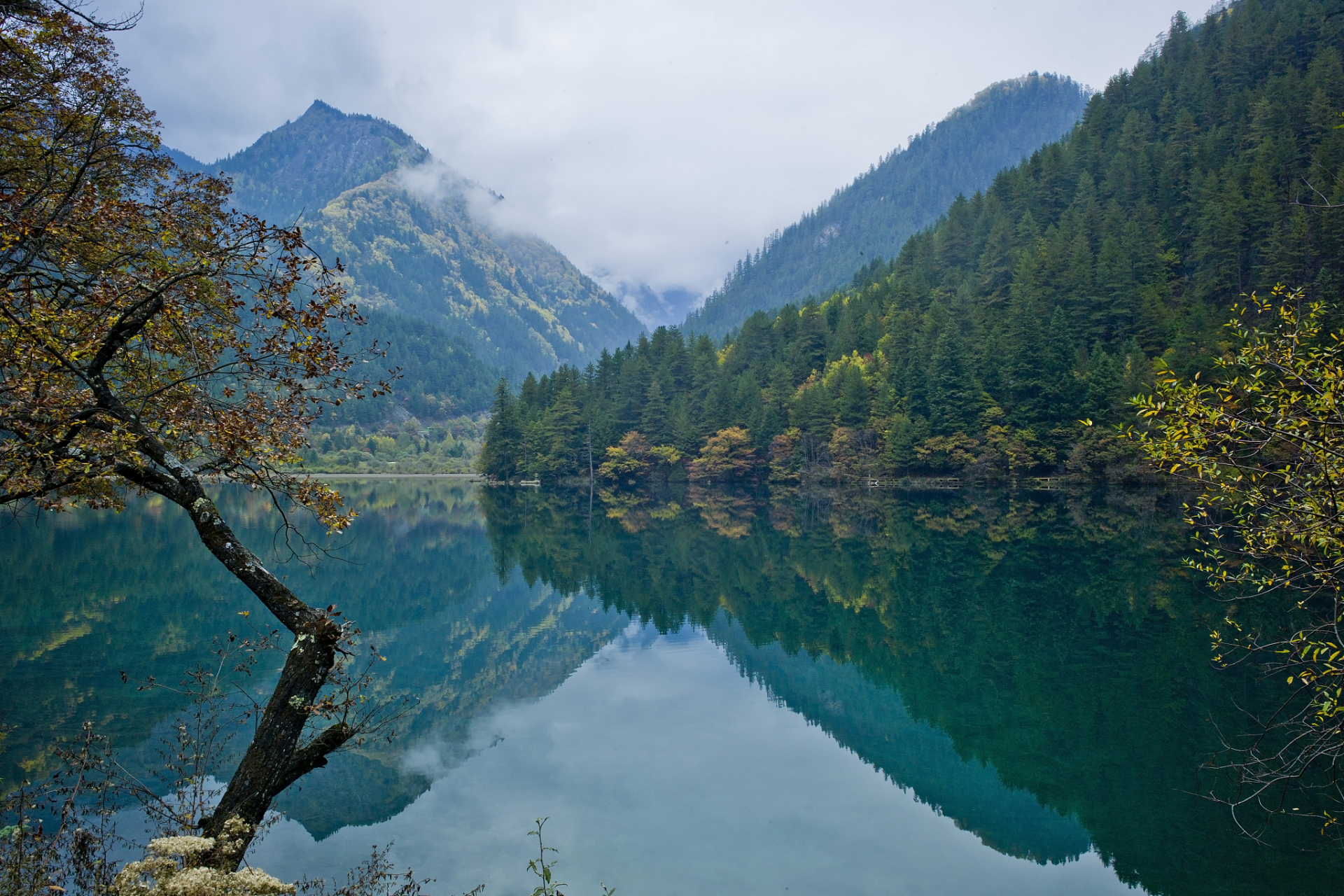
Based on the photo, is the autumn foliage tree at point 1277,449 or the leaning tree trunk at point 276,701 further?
the autumn foliage tree at point 1277,449

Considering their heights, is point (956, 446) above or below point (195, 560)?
above

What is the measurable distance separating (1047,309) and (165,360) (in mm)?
78784

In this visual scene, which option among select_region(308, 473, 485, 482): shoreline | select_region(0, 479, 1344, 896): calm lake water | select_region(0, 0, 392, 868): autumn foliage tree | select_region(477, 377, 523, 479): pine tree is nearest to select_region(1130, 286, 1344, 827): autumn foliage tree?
select_region(0, 479, 1344, 896): calm lake water

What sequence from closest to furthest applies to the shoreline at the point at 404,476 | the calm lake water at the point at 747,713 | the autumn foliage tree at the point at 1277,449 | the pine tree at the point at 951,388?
1. the autumn foliage tree at the point at 1277,449
2. the calm lake water at the point at 747,713
3. the pine tree at the point at 951,388
4. the shoreline at the point at 404,476

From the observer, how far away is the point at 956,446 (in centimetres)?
6919

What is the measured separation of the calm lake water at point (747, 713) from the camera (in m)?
9.28

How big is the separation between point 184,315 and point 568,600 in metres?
21.7

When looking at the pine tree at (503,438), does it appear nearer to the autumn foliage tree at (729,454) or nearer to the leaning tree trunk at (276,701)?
the autumn foliage tree at (729,454)

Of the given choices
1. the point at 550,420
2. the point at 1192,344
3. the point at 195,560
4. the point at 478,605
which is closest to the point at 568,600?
the point at 478,605

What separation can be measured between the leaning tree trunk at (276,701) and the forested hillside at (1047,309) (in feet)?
194

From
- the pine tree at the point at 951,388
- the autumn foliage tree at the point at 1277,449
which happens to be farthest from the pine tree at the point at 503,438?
the autumn foliage tree at the point at 1277,449

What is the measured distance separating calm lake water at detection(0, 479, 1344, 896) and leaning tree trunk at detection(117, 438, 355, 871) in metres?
3.82

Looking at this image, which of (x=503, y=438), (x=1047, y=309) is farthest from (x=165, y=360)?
(x=503, y=438)

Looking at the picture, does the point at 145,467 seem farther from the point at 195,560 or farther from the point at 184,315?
the point at 195,560
